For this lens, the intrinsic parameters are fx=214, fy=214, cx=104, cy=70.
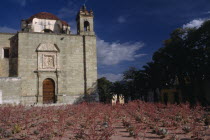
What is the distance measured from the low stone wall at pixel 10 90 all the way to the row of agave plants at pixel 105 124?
688cm

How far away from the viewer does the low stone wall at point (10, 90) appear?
681 inches

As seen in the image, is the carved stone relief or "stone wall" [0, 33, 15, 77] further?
the carved stone relief

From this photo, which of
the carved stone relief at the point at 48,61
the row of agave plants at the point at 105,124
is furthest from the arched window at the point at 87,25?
the row of agave plants at the point at 105,124

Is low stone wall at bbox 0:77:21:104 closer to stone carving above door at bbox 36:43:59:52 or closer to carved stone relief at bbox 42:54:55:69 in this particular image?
carved stone relief at bbox 42:54:55:69

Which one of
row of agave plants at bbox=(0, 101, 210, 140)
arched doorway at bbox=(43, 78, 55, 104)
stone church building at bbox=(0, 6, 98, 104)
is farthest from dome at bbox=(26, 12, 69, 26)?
row of agave plants at bbox=(0, 101, 210, 140)

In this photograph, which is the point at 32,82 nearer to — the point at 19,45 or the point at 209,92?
the point at 19,45

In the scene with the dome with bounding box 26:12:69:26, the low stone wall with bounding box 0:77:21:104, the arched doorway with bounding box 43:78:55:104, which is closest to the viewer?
the low stone wall with bounding box 0:77:21:104

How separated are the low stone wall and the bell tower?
7.82 meters

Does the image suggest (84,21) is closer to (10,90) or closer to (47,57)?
(47,57)

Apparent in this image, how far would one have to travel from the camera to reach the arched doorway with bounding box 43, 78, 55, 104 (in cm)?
1948

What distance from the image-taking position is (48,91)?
64.4 feet

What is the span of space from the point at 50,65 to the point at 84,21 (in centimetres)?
577

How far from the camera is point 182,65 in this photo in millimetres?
18891

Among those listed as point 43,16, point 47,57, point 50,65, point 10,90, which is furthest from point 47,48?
point 43,16
